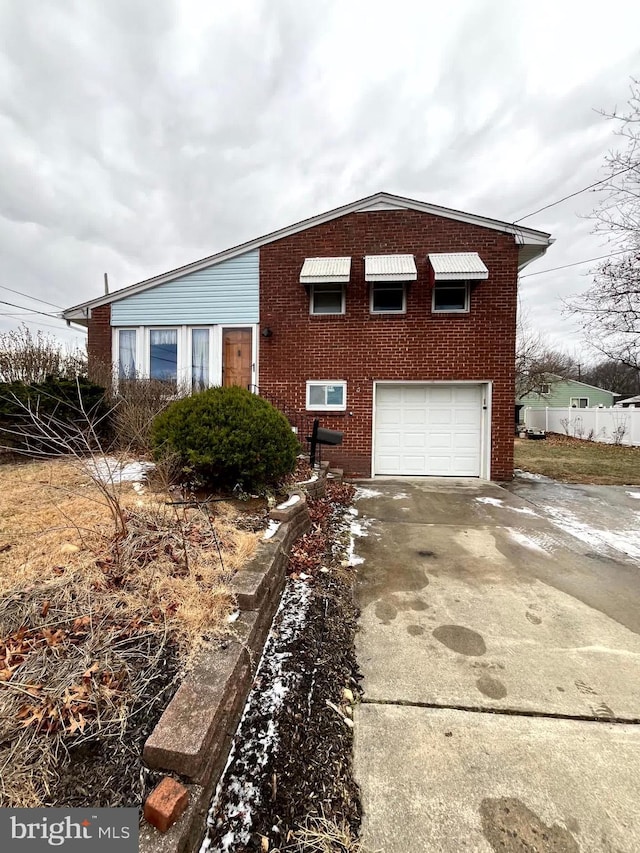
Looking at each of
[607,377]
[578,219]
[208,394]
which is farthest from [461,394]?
[607,377]

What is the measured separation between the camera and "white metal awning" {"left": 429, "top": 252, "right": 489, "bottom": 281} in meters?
7.27

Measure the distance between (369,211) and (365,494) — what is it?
6.19 metres

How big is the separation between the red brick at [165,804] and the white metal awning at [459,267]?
7.95 metres

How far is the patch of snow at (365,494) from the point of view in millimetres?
6359

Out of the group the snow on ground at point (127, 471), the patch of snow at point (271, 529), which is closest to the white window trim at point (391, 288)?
the snow on ground at point (127, 471)

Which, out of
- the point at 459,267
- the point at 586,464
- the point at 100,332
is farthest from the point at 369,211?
the point at 586,464

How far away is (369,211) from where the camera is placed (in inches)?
317

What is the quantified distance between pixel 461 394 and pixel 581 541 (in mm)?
4332

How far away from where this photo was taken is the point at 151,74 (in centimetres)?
704

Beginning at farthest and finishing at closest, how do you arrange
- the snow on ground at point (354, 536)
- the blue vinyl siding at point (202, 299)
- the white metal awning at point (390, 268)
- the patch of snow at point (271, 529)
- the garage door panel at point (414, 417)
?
the blue vinyl siding at point (202, 299), the garage door panel at point (414, 417), the white metal awning at point (390, 268), the snow on ground at point (354, 536), the patch of snow at point (271, 529)

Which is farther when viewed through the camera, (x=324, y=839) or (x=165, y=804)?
(x=324, y=839)

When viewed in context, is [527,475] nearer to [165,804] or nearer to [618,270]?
[618,270]

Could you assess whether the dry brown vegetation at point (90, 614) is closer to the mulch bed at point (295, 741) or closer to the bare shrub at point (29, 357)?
the mulch bed at point (295, 741)

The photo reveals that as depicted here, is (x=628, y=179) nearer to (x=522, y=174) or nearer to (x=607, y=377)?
(x=522, y=174)
